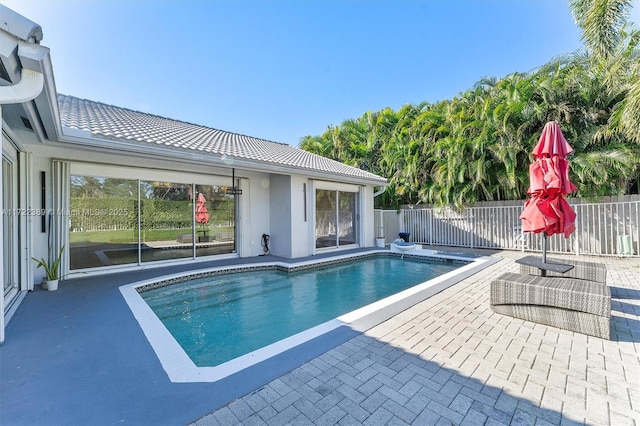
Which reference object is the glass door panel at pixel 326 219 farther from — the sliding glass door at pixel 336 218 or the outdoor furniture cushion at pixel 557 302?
the outdoor furniture cushion at pixel 557 302

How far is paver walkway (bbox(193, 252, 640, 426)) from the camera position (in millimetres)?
2357

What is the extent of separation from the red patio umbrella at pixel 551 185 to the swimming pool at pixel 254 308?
2453 mm

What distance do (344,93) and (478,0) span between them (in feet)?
35.8

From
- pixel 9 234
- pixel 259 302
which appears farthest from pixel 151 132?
pixel 259 302

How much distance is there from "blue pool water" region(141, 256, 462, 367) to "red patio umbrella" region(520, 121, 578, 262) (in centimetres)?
369

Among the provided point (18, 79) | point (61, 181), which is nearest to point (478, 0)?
point (18, 79)

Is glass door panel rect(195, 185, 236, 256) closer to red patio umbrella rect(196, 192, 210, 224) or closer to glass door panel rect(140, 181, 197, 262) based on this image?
red patio umbrella rect(196, 192, 210, 224)

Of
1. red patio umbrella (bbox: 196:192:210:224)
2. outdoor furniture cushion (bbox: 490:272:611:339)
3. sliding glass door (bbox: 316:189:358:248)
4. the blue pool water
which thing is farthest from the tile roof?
outdoor furniture cushion (bbox: 490:272:611:339)

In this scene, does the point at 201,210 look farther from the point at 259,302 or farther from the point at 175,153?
the point at 259,302

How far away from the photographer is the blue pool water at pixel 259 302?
15.1 ft

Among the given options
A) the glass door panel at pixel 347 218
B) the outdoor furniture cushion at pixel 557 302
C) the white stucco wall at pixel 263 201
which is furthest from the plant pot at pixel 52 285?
the glass door panel at pixel 347 218

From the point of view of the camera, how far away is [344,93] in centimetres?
2064

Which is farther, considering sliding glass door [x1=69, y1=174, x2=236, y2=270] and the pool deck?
sliding glass door [x1=69, y1=174, x2=236, y2=270]

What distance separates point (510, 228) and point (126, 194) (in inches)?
584
